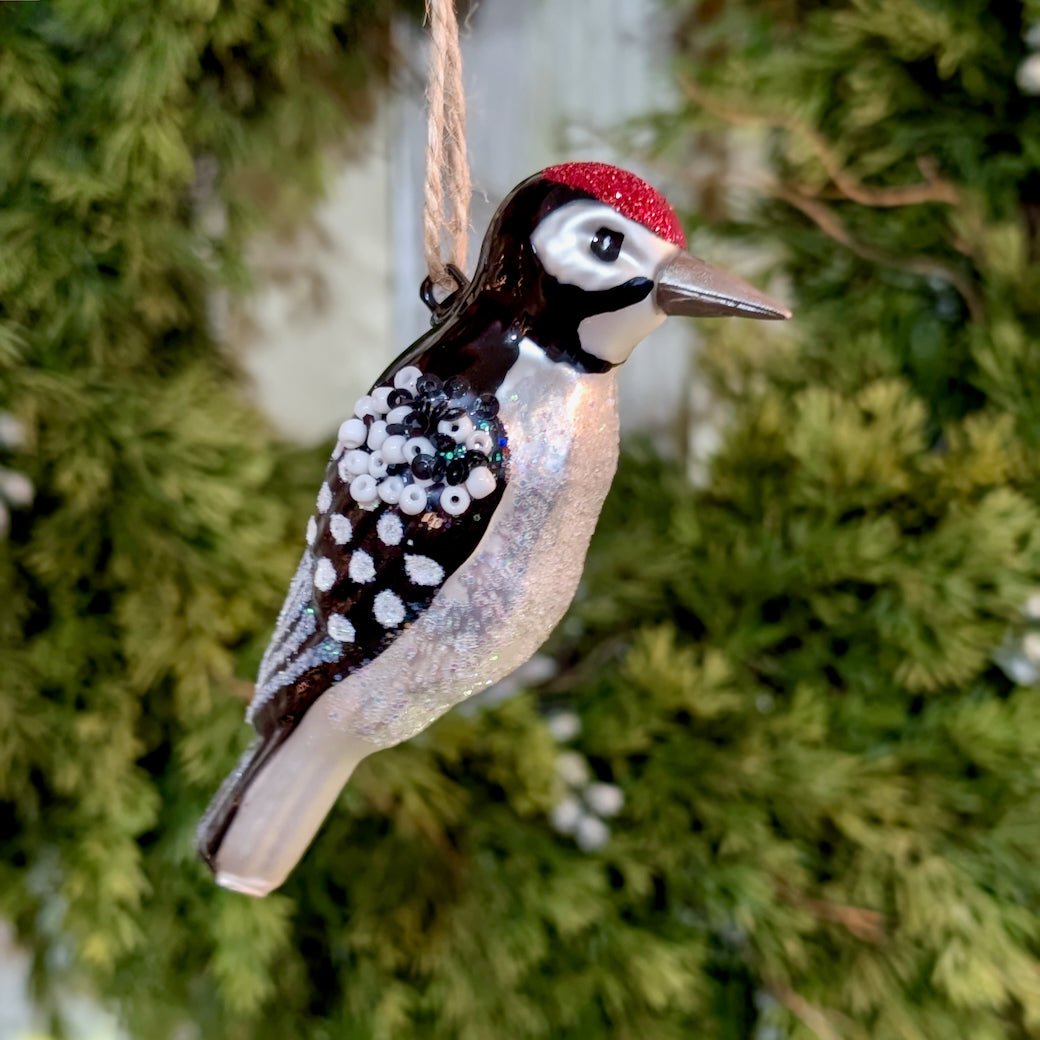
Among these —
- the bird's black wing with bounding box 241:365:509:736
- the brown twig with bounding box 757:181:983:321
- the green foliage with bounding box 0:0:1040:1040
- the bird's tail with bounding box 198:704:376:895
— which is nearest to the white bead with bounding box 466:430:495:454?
the bird's black wing with bounding box 241:365:509:736

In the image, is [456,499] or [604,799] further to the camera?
[604,799]

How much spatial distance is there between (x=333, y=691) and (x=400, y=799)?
23 cm

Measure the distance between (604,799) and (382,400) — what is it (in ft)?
1.13

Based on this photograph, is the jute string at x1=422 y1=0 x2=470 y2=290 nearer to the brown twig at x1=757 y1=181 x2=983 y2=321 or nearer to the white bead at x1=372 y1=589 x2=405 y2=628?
the white bead at x1=372 y1=589 x2=405 y2=628

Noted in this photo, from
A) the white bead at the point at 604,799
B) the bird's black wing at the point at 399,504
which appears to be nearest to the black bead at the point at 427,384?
the bird's black wing at the point at 399,504

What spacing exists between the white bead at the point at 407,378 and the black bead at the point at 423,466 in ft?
0.08

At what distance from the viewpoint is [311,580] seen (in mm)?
330

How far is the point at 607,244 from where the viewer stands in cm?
29

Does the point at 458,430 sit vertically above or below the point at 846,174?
above

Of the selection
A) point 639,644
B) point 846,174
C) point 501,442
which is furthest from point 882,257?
point 501,442

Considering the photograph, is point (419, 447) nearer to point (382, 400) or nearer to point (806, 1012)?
point (382, 400)

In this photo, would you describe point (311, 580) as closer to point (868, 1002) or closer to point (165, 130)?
point (165, 130)

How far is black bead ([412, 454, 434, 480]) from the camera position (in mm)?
290

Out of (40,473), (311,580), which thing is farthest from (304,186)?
(311,580)
